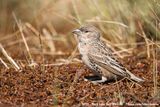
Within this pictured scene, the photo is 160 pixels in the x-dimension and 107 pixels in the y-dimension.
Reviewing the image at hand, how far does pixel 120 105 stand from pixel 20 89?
1.53 meters

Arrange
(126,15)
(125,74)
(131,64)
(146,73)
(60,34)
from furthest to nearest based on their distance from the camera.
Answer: (60,34) < (126,15) < (131,64) < (146,73) < (125,74)

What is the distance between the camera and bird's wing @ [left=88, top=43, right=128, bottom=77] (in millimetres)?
8215

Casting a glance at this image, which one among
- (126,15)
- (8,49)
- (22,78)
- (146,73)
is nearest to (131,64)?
(146,73)

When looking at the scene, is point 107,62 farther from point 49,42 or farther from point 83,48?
point 49,42

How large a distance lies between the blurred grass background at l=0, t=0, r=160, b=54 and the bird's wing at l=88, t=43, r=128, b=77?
537 mm

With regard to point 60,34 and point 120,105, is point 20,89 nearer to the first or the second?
point 120,105

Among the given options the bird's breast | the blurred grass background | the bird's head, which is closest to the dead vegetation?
the blurred grass background

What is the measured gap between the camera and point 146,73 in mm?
8836

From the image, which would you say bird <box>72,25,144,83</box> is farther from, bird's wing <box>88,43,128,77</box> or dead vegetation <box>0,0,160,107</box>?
dead vegetation <box>0,0,160,107</box>

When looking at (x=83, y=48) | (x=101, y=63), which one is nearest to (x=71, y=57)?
(x=83, y=48)

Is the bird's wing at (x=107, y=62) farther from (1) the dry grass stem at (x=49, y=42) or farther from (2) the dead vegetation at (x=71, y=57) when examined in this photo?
(1) the dry grass stem at (x=49, y=42)

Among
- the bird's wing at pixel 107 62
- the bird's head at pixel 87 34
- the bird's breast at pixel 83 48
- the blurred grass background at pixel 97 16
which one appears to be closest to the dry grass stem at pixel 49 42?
the blurred grass background at pixel 97 16

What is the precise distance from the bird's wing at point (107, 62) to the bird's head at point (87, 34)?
37 centimetres

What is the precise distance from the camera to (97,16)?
10859mm
